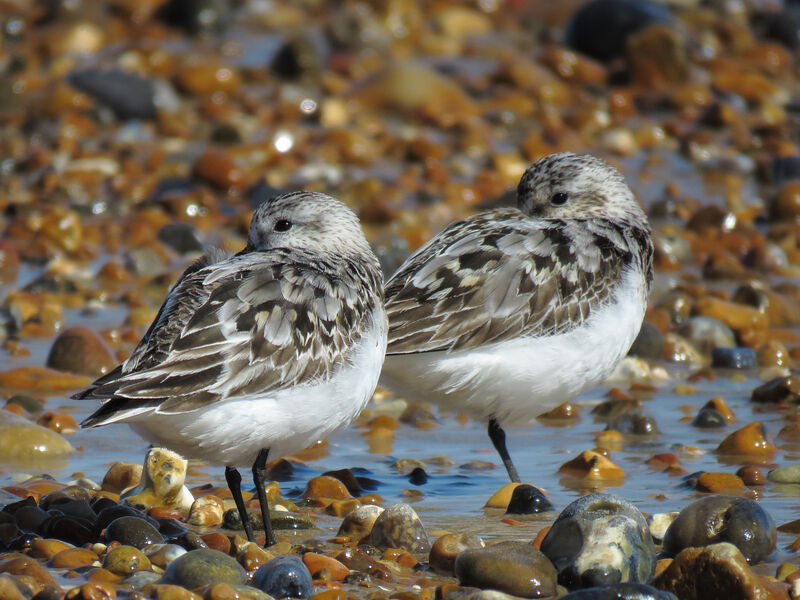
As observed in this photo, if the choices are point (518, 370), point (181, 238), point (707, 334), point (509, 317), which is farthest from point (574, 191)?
point (181, 238)

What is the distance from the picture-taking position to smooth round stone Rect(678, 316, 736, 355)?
866cm

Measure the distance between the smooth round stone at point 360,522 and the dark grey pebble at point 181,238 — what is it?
5.67 metres

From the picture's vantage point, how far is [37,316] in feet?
29.4

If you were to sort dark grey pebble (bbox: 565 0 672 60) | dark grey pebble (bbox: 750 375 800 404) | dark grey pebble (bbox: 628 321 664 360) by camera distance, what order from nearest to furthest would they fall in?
dark grey pebble (bbox: 750 375 800 404) → dark grey pebble (bbox: 628 321 664 360) → dark grey pebble (bbox: 565 0 672 60)

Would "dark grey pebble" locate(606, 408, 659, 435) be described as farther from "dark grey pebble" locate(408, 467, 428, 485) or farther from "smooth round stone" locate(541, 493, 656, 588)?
"smooth round stone" locate(541, 493, 656, 588)

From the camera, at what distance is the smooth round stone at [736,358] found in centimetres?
823

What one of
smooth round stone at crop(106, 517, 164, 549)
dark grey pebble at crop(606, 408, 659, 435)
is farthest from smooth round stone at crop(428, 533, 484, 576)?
dark grey pebble at crop(606, 408, 659, 435)

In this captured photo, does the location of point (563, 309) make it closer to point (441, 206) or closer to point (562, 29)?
point (441, 206)

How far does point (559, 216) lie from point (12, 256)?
5.33m

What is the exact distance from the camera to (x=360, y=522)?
535 centimetres

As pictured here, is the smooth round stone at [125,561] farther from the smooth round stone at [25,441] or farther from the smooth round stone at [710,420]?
the smooth round stone at [710,420]

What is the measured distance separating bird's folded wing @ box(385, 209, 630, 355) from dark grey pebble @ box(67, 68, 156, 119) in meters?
8.30

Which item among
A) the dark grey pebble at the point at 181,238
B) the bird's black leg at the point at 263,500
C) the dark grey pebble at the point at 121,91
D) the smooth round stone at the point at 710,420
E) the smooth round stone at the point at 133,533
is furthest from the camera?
the dark grey pebble at the point at 121,91

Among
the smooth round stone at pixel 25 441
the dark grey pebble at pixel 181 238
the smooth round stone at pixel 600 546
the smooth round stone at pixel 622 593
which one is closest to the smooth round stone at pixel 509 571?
the smooth round stone at pixel 600 546
